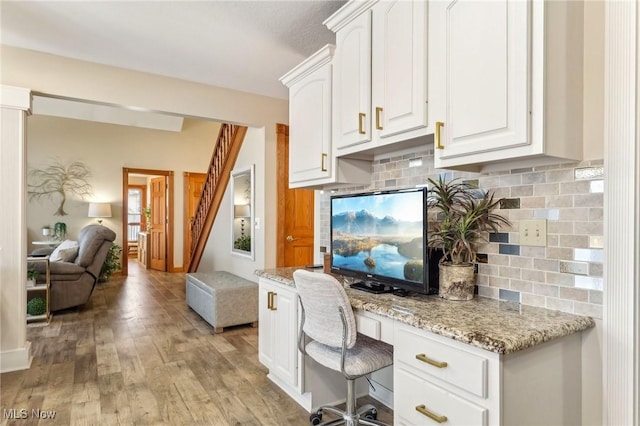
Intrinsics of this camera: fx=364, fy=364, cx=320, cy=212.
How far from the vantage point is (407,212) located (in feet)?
6.13

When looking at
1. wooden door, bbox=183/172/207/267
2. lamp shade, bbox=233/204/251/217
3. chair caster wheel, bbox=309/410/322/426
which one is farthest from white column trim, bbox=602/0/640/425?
wooden door, bbox=183/172/207/267

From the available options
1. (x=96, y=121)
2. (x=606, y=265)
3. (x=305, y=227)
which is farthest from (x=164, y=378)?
(x=96, y=121)

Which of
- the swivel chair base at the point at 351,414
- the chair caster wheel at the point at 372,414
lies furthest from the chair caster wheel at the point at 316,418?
the chair caster wheel at the point at 372,414

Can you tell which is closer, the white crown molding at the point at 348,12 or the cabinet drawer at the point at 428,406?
the cabinet drawer at the point at 428,406

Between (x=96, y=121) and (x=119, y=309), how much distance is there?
161 inches

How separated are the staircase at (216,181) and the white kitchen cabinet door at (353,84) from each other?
8.89 feet

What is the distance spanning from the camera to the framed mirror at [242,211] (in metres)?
4.57

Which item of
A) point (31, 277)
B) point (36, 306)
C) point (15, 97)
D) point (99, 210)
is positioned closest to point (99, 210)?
point (99, 210)

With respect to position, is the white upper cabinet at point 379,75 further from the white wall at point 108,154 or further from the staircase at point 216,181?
the white wall at point 108,154

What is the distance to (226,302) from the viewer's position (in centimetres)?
387

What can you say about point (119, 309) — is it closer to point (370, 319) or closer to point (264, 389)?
point (264, 389)

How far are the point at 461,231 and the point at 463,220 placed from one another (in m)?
0.05

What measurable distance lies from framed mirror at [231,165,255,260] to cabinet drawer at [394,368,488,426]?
3.11 m

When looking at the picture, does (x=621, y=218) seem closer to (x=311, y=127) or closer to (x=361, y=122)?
(x=361, y=122)
